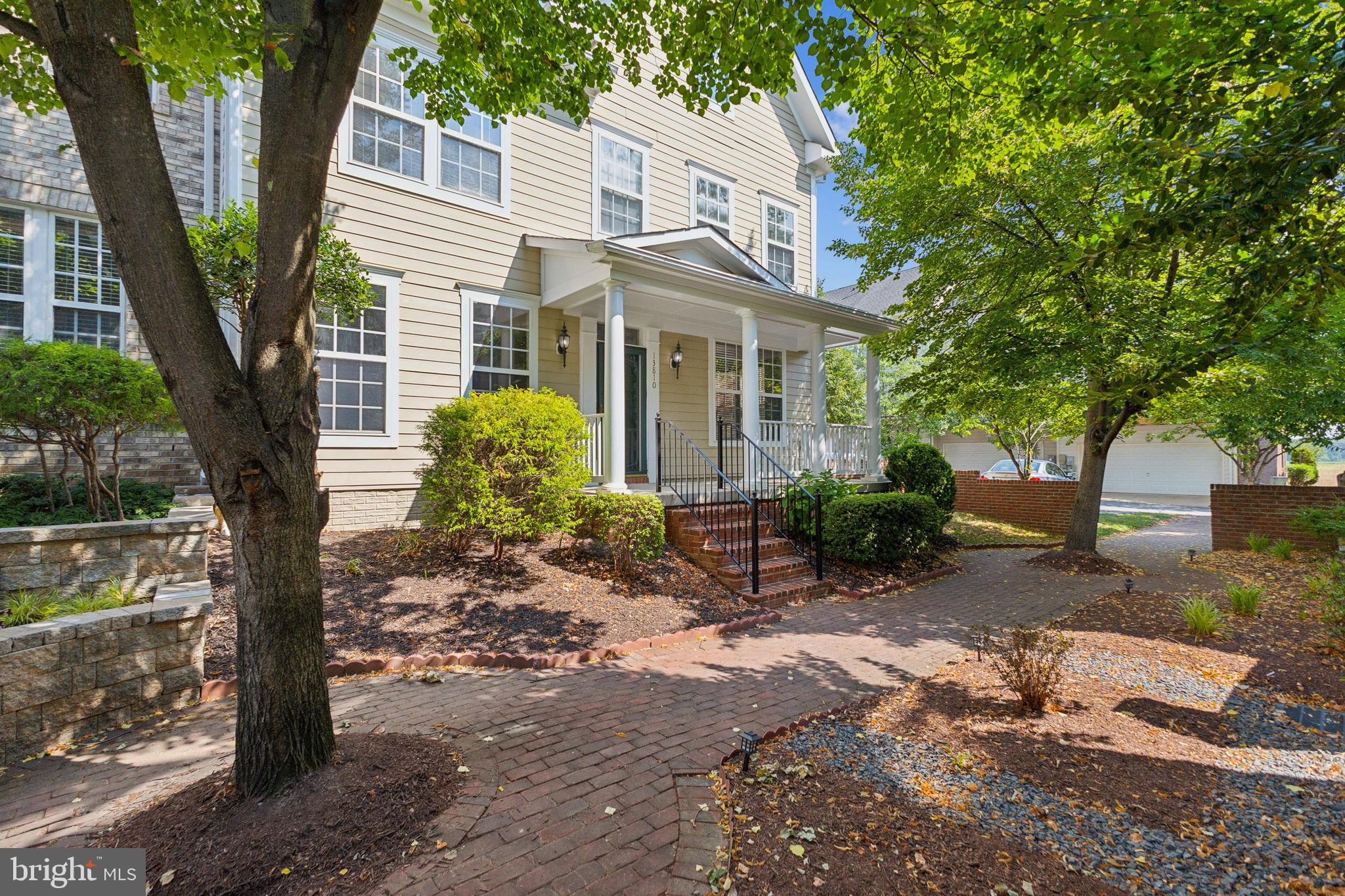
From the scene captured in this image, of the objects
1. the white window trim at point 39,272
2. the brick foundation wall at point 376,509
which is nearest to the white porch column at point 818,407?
the brick foundation wall at point 376,509

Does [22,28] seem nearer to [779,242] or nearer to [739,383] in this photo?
[739,383]

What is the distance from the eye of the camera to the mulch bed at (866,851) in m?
2.38

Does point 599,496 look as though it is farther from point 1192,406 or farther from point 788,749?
point 1192,406

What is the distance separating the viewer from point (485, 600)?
5.96 meters

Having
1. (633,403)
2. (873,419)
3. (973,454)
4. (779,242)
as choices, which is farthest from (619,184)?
(973,454)

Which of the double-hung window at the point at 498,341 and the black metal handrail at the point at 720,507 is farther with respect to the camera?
the double-hung window at the point at 498,341

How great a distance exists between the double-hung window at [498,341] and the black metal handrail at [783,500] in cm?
319

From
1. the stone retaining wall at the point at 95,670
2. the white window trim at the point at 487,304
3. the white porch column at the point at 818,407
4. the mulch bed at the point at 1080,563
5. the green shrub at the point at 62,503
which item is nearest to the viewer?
the stone retaining wall at the point at 95,670

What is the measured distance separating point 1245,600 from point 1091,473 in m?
3.66

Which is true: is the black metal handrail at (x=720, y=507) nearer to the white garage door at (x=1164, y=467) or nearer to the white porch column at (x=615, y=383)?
the white porch column at (x=615, y=383)

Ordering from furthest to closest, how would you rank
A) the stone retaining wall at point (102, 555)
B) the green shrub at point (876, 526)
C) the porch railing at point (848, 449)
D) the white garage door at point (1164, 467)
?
1. the white garage door at point (1164, 467)
2. the porch railing at point (848, 449)
3. the green shrub at point (876, 526)
4. the stone retaining wall at point (102, 555)

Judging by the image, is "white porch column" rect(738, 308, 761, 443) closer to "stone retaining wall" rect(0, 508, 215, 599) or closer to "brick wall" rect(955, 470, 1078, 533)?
"stone retaining wall" rect(0, 508, 215, 599)

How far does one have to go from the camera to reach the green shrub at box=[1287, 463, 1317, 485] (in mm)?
16062

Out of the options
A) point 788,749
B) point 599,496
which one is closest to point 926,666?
point 788,749
